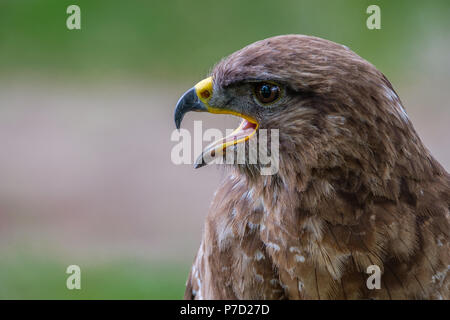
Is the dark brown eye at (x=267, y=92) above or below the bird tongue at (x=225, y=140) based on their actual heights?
above

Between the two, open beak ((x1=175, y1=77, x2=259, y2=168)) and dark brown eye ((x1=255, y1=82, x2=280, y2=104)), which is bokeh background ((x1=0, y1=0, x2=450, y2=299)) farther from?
dark brown eye ((x1=255, y1=82, x2=280, y2=104))

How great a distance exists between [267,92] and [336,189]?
46cm

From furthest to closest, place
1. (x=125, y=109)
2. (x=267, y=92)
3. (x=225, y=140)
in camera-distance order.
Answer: (x=125, y=109)
(x=225, y=140)
(x=267, y=92)

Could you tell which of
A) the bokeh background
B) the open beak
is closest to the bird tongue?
the open beak

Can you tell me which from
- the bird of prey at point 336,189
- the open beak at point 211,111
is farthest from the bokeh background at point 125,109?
the bird of prey at point 336,189

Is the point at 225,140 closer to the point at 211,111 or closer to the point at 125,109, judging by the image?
the point at 211,111

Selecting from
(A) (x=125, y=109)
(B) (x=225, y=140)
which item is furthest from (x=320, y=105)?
(A) (x=125, y=109)

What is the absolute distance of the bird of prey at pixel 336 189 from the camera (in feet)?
8.43

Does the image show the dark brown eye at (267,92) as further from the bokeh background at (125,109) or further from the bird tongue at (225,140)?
the bokeh background at (125,109)

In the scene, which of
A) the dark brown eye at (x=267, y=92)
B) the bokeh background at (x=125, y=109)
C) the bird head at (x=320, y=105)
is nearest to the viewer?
the bird head at (x=320, y=105)

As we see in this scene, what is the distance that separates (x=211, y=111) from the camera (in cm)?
293

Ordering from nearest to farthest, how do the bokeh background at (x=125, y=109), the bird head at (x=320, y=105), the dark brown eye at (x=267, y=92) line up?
1. the bird head at (x=320, y=105)
2. the dark brown eye at (x=267, y=92)
3. the bokeh background at (x=125, y=109)

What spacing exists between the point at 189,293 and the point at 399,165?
1.28m

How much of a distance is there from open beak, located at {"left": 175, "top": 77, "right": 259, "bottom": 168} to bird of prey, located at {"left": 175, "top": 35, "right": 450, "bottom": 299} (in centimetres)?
3
